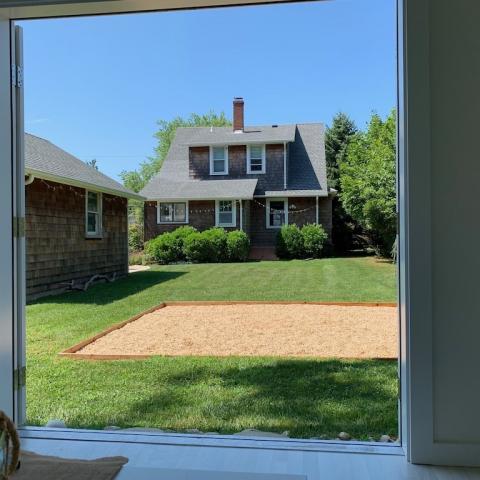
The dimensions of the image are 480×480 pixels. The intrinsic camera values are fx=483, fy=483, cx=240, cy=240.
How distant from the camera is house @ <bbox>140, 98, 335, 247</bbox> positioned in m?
14.0

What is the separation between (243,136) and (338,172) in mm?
3462

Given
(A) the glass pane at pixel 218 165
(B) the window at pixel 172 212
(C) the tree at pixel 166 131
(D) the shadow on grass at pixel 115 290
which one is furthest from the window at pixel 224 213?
(C) the tree at pixel 166 131

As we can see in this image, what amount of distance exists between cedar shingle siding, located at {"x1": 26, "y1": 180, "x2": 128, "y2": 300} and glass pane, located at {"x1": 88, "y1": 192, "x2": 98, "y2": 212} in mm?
238

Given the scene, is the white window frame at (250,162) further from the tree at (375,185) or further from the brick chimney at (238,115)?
the tree at (375,185)

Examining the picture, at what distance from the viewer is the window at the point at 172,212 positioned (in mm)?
14125

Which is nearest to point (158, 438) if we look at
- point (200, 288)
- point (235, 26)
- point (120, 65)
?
point (200, 288)

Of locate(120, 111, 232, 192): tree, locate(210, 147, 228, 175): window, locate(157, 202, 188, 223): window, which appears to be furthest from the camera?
locate(120, 111, 232, 192): tree

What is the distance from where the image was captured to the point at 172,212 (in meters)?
14.2

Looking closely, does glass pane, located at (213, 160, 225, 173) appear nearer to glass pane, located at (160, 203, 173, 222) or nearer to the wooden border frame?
glass pane, located at (160, 203, 173, 222)

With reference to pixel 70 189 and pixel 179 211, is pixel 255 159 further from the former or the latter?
pixel 70 189

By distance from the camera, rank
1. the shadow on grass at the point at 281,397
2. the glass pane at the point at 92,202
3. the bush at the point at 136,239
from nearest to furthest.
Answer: the shadow on grass at the point at 281,397 < the glass pane at the point at 92,202 < the bush at the point at 136,239

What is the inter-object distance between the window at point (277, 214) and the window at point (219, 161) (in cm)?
178

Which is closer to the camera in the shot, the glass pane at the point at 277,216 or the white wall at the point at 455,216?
the white wall at the point at 455,216

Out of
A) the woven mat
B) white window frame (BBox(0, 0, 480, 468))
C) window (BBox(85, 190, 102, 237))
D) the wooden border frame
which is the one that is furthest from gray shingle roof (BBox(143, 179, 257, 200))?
the woven mat
